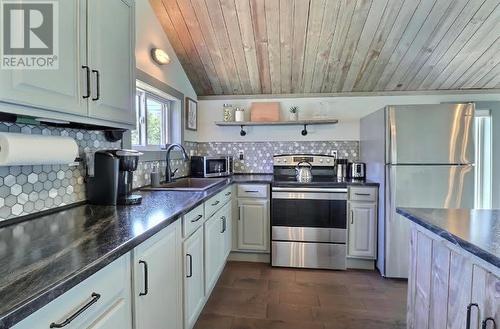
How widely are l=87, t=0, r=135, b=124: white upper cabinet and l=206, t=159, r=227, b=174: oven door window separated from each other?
1633mm

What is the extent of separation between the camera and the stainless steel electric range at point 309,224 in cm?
305

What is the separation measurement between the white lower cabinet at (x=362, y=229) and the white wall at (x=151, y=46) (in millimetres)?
2254

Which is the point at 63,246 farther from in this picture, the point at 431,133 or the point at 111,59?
the point at 431,133

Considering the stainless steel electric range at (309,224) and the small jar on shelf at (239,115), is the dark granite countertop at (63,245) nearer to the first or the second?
the stainless steel electric range at (309,224)

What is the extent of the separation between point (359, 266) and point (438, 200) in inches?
40.2

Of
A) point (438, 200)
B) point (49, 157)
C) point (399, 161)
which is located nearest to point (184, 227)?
point (49, 157)

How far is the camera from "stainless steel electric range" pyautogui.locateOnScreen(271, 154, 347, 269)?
3.05 metres

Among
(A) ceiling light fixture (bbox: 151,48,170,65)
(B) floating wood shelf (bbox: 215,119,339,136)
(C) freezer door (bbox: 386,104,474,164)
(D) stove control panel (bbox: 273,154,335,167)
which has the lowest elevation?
(D) stove control panel (bbox: 273,154,335,167)

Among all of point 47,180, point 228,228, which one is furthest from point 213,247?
point 47,180

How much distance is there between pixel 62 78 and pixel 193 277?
1.31 m

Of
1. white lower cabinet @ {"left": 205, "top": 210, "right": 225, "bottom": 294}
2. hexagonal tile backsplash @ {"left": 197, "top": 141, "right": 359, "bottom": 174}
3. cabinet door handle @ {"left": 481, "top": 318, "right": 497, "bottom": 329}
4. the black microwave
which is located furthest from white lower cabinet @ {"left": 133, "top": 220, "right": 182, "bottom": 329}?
hexagonal tile backsplash @ {"left": 197, "top": 141, "right": 359, "bottom": 174}

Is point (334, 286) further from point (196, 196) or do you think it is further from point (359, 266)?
point (196, 196)

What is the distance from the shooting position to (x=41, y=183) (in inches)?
56.5

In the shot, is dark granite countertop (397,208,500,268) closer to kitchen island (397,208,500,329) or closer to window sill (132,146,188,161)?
kitchen island (397,208,500,329)
